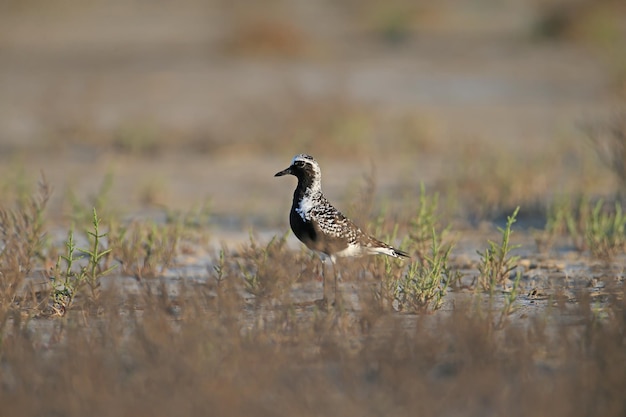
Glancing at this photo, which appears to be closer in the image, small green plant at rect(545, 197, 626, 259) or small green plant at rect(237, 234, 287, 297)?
small green plant at rect(237, 234, 287, 297)

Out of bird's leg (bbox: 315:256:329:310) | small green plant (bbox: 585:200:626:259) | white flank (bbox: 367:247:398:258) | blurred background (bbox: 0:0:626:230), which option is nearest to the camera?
bird's leg (bbox: 315:256:329:310)

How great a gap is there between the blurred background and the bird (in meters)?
0.89

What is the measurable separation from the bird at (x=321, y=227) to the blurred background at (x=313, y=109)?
0.89 m

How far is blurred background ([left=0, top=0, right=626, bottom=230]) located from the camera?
11.2 metres

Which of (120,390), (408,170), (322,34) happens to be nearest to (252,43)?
(322,34)

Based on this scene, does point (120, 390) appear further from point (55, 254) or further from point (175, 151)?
point (175, 151)

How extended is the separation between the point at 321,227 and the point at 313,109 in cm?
791

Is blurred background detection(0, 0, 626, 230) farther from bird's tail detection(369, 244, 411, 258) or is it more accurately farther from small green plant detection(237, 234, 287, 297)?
small green plant detection(237, 234, 287, 297)

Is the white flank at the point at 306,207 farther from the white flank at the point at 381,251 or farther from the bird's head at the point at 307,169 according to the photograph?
the white flank at the point at 381,251

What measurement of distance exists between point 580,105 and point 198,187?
8321 millimetres

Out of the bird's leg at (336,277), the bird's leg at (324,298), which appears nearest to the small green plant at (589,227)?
the bird's leg at (336,277)

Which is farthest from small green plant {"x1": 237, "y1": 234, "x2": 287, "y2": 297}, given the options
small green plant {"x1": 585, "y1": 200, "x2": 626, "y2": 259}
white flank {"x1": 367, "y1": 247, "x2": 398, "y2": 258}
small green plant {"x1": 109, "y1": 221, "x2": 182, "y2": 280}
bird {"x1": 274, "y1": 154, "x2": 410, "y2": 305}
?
small green plant {"x1": 585, "y1": 200, "x2": 626, "y2": 259}

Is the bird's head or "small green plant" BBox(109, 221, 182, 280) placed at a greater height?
the bird's head

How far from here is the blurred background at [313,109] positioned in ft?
36.8
